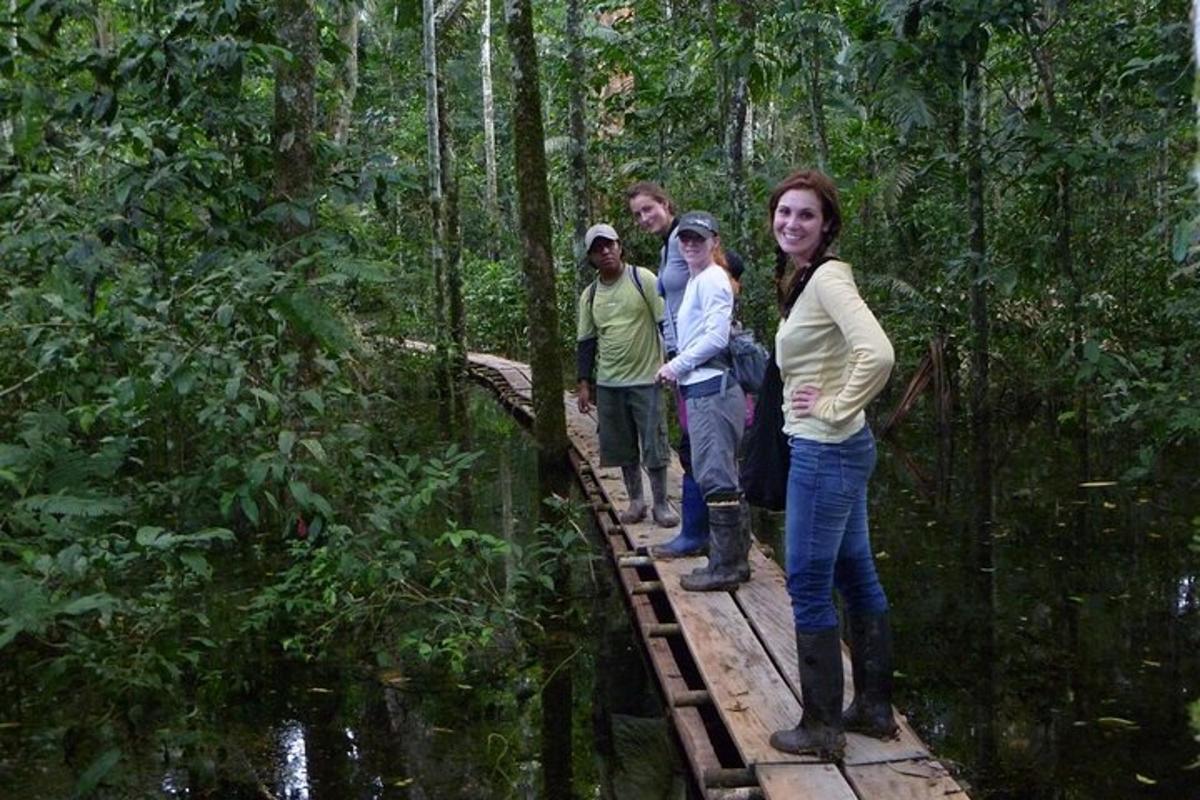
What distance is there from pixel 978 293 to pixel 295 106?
7.08 m

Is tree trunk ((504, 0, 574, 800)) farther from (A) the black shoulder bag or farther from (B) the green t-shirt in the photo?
(A) the black shoulder bag

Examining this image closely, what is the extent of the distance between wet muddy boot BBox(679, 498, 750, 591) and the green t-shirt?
135 cm

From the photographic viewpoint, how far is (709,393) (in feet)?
18.4

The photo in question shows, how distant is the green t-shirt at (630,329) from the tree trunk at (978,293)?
146 inches

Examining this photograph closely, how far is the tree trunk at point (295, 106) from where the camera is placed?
22.5 feet

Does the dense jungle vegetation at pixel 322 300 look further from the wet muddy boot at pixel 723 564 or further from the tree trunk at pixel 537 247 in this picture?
the wet muddy boot at pixel 723 564

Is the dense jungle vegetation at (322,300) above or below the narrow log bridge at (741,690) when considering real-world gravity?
above

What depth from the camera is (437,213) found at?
17.2 m

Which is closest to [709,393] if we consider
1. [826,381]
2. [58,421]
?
[826,381]

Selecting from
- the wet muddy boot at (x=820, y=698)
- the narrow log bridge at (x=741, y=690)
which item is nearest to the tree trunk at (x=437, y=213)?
the narrow log bridge at (x=741, y=690)

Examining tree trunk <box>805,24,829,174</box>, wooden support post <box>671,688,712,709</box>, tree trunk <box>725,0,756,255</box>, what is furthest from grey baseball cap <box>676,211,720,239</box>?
tree trunk <box>725,0,756,255</box>

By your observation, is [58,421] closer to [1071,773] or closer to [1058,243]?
[1071,773]

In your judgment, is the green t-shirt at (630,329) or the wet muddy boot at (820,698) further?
the green t-shirt at (630,329)

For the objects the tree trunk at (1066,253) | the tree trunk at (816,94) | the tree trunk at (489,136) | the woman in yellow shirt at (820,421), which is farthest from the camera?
the tree trunk at (489,136)
